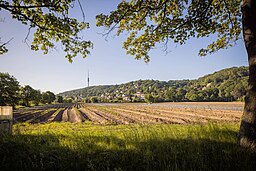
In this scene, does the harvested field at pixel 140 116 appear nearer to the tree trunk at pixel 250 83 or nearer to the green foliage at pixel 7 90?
the tree trunk at pixel 250 83

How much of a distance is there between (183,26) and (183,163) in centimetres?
445

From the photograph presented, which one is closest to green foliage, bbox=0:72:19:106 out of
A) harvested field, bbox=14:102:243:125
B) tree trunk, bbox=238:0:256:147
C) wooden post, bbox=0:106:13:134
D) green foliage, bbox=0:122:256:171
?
harvested field, bbox=14:102:243:125

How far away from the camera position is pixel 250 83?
11.1 ft

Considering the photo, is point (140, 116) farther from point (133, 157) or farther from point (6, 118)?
point (133, 157)

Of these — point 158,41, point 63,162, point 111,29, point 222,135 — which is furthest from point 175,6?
point 63,162

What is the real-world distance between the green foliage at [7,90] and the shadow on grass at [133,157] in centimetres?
6293

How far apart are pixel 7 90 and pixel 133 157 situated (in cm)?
7568

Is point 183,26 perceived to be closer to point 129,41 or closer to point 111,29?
point 129,41

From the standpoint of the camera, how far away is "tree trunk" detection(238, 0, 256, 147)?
322 centimetres

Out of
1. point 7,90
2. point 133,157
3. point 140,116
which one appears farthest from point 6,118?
point 7,90

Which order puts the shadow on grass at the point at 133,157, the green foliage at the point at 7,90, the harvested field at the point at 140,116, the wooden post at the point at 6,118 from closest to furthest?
the shadow on grass at the point at 133,157, the wooden post at the point at 6,118, the harvested field at the point at 140,116, the green foliage at the point at 7,90

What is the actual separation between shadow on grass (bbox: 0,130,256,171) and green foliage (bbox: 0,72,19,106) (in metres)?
62.9

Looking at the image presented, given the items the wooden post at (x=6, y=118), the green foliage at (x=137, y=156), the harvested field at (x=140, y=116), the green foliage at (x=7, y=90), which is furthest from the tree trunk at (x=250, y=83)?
the green foliage at (x=7, y=90)

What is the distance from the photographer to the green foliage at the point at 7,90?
55278 millimetres
